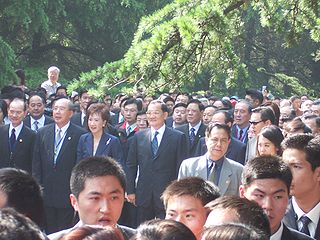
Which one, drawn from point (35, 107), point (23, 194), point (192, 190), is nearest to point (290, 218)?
point (192, 190)

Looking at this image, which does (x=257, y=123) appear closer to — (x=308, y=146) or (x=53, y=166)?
(x=53, y=166)

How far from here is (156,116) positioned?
963cm

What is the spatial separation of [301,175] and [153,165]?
4264 millimetres

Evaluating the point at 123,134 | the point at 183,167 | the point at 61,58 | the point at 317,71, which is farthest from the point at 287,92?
the point at 183,167

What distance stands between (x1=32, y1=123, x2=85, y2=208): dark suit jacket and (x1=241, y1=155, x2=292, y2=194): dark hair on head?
17.0ft

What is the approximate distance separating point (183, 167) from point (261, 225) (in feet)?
11.6

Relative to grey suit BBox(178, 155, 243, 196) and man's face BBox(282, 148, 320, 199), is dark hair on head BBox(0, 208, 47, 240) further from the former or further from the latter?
grey suit BBox(178, 155, 243, 196)

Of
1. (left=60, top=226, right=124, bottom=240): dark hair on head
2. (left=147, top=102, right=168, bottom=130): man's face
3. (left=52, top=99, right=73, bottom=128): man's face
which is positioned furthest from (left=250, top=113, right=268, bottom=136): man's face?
(left=60, top=226, right=124, bottom=240): dark hair on head

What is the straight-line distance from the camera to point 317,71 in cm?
3372

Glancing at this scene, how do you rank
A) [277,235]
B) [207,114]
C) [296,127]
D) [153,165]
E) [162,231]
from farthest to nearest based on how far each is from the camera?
[207,114]
[153,165]
[296,127]
[277,235]
[162,231]

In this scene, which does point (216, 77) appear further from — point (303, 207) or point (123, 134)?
point (123, 134)

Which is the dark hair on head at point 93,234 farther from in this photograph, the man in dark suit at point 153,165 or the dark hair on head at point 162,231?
the man in dark suit at point 153,165

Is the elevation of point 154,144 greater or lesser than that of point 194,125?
lesser

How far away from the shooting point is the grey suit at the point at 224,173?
22.9 feet
